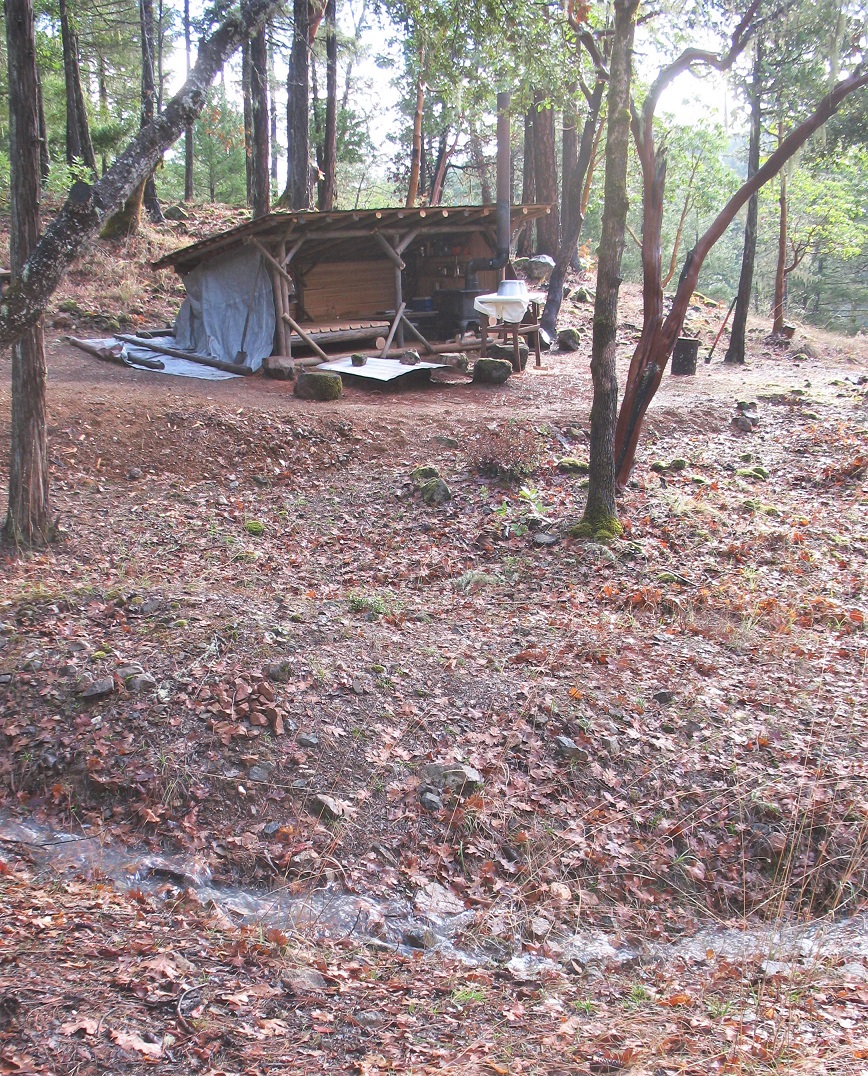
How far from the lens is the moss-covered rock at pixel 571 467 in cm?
1062

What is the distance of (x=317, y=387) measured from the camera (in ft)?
43.1

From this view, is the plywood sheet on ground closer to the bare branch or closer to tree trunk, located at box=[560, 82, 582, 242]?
the bare branch

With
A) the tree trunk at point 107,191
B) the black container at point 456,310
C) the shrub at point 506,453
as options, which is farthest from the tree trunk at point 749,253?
the tree trunk at point 107,191

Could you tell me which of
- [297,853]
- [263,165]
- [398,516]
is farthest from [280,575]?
[263,165]

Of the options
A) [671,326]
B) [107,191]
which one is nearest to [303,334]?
[671,326]

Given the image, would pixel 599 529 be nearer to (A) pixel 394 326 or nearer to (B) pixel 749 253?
(A) pixel 394 326

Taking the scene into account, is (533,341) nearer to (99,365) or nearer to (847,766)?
(99,365)

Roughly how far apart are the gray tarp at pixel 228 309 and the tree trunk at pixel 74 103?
19.9 ft

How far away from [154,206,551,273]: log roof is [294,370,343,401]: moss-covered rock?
291cm

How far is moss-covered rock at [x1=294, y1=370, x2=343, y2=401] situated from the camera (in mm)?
13141

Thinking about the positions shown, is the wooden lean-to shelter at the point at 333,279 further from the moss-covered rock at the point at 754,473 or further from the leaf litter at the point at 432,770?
the moss-covered rock at the point at 754,473

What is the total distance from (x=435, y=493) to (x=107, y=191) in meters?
5.20

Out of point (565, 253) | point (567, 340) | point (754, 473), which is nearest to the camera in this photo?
point (754, 473)

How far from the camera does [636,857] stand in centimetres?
457
